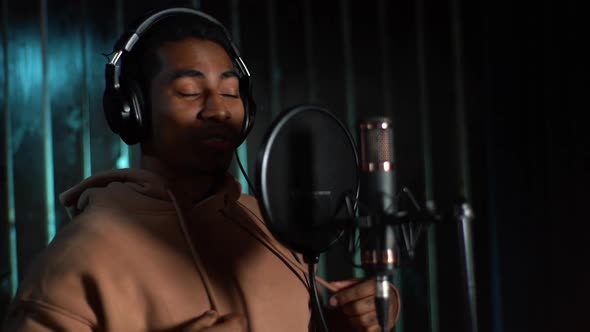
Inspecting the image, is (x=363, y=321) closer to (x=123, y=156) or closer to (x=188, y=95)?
(x=188, y=95)

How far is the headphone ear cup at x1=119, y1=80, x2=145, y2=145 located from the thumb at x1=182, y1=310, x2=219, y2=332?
29cm

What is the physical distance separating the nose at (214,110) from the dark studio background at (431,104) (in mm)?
583

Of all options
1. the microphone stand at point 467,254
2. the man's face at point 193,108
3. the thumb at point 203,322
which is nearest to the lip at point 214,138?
the man's face at point 193,108

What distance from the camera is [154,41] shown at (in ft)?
3.51

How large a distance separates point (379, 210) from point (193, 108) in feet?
1.15

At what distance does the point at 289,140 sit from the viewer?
3.10 feet

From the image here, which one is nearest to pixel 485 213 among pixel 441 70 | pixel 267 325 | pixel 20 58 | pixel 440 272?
pixel 440 272

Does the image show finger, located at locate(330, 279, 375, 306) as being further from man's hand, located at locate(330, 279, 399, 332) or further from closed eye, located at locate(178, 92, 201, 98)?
closed eye, located at locate(178, 92, 201, 98)

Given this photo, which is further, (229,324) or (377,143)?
(229,324)

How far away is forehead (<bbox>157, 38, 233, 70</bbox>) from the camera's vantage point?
1.05 metres

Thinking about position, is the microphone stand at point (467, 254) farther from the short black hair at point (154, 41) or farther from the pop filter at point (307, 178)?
the short black hair at point (154, 41)

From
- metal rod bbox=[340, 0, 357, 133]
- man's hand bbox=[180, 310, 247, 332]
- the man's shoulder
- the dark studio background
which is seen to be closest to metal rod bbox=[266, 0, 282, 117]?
the dark studio background

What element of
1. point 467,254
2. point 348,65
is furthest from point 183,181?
point 348,65

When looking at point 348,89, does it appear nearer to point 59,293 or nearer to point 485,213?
point 485,213
